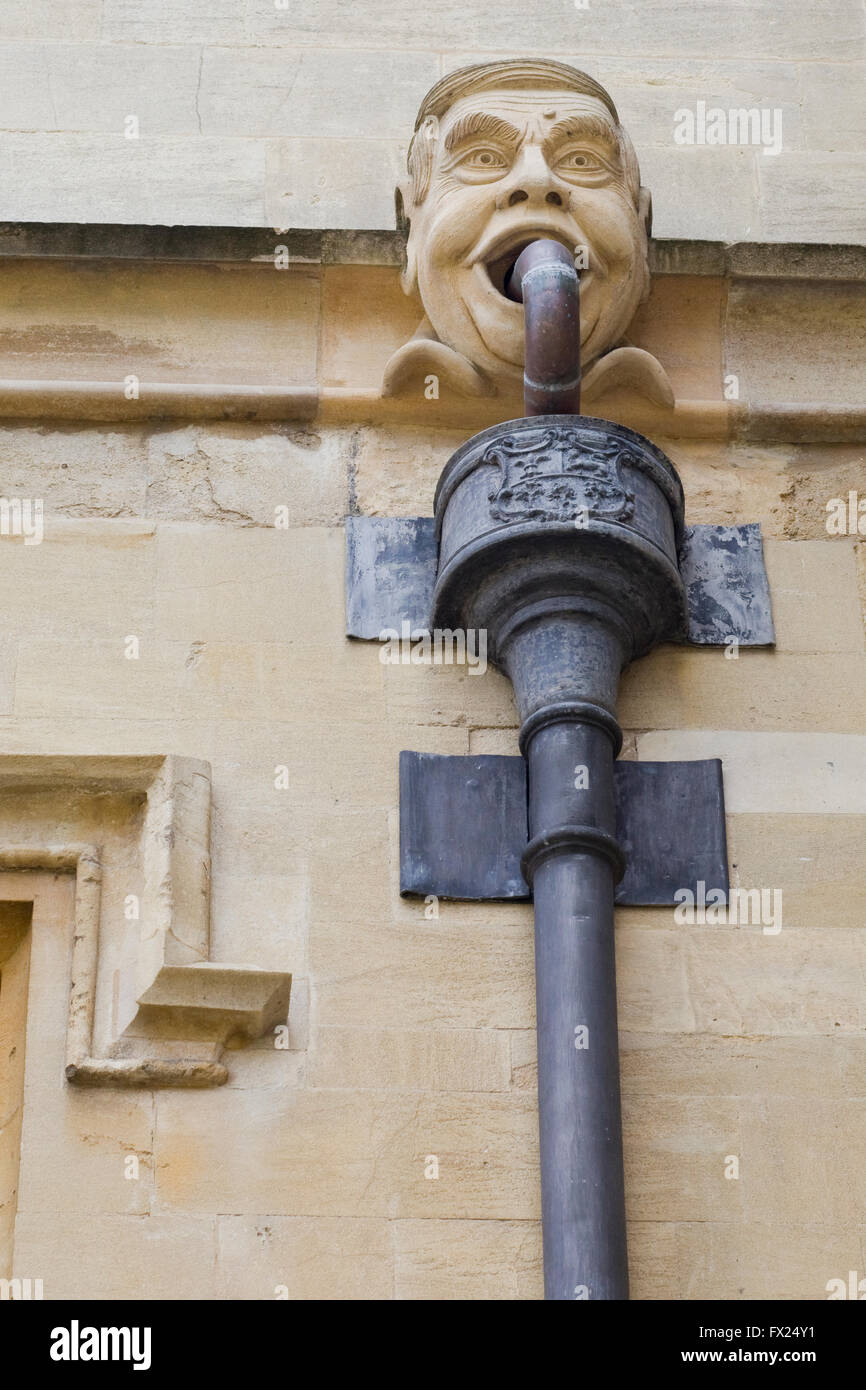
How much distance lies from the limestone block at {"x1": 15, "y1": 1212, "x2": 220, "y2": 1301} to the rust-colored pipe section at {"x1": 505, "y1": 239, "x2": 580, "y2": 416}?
1881 millimetres

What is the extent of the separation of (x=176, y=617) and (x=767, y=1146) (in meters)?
1.68

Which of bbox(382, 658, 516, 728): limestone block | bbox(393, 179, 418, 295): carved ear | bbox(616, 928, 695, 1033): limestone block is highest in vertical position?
bbox(393, 179, 418, 295): carved ear

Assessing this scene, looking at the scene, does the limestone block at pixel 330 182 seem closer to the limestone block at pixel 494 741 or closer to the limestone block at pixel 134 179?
the limestone block at pixel 134 179

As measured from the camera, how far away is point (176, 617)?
512 cm

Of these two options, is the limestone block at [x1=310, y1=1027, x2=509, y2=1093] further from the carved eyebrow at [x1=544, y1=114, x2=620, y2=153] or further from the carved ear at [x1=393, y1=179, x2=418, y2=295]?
the carved eyebrow at [x1=544, y1=114, x2=620, y2=153]

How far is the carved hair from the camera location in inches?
218

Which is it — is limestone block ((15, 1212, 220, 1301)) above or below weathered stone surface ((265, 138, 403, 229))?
below

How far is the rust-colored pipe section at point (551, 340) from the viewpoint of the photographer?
16.6ft

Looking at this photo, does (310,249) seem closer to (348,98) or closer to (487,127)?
(487,127)

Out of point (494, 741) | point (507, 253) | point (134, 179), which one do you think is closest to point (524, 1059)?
point (494, 741)

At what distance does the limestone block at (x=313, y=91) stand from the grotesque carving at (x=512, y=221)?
666 mm

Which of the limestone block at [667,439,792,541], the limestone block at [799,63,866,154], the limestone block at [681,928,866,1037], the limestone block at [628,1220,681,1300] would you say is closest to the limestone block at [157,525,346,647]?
the limestone block at [667,439,792,541]

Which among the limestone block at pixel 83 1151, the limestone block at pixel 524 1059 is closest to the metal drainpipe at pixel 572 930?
the limestone block at pixel 524 1059

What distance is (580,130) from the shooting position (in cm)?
544
